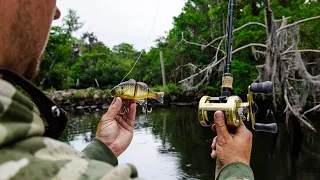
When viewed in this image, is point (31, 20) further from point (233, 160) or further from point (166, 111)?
point (166, 111)

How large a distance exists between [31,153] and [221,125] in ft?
2.86

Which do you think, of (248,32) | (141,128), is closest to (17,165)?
(141,128)

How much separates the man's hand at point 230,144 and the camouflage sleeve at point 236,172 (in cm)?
4

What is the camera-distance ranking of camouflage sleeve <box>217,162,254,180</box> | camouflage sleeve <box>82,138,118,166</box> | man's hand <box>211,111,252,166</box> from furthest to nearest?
1. camouflage sleeve <box>82,138,118,166</box>
2. man's hand <box>211,111,252,166</box>
3. camouflage sleeve <box>217,162,254,180</box>

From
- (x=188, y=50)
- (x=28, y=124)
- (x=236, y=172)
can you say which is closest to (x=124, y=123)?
(x=236, y=172)

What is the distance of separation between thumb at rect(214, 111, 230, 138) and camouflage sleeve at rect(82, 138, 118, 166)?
37 cm

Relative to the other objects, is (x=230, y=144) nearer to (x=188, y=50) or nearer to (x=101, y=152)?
(x=101, y=152)

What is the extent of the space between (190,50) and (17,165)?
869 inches

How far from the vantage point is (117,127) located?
160 cm

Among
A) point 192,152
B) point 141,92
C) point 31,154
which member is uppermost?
point 141,92

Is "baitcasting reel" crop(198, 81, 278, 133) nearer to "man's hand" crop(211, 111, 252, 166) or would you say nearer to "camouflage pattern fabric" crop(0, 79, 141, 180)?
"man's hand" crop(211, 111, 252, 166)

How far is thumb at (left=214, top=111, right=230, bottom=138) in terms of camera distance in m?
1.31

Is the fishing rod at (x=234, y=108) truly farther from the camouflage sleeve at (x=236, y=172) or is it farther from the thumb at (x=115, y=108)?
the thumb at (x=115, y=108)

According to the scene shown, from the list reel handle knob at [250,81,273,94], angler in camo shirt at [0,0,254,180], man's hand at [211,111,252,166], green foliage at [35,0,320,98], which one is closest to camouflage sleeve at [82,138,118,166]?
man's hand at [211,111,252,166]
